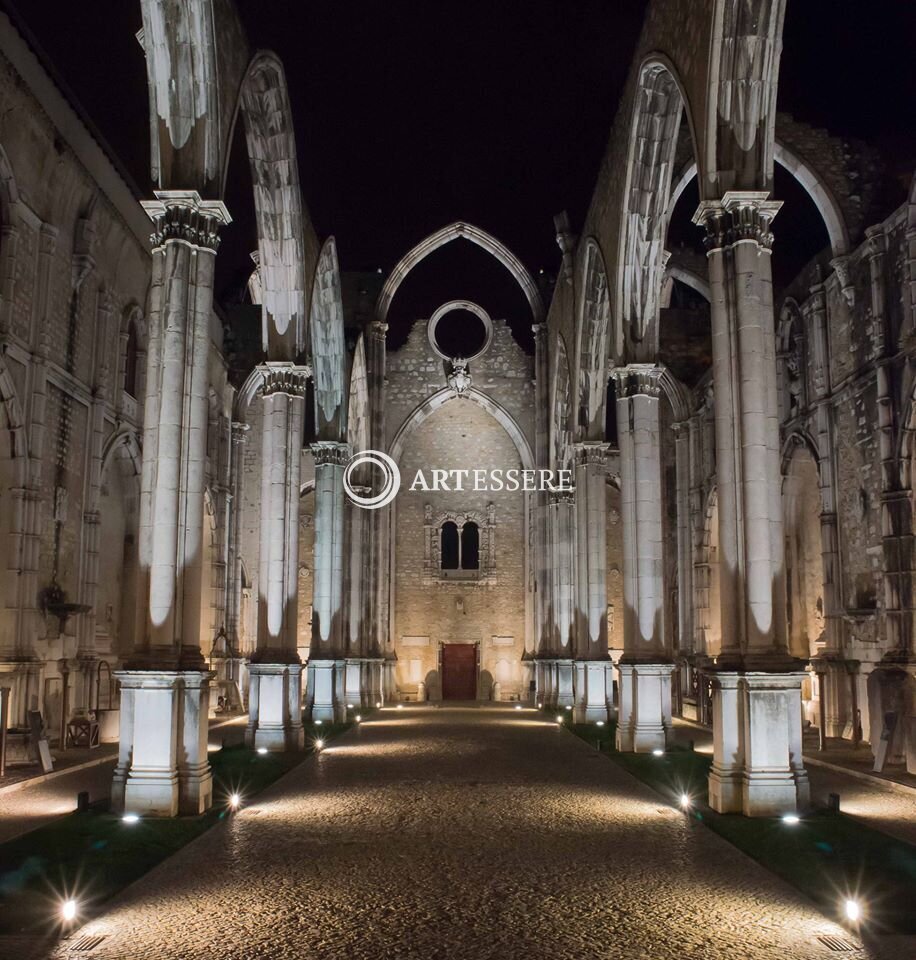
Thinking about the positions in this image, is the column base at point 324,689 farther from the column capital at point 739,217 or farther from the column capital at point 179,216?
the column capital at point 739,217

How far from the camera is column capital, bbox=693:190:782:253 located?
10750mm

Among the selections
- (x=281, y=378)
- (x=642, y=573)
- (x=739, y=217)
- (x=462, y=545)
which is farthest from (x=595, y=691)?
(x=462, y=545)

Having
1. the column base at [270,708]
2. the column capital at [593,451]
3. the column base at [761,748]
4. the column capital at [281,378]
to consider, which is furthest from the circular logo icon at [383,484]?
the column base at [761,748]

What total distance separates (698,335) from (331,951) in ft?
79.7

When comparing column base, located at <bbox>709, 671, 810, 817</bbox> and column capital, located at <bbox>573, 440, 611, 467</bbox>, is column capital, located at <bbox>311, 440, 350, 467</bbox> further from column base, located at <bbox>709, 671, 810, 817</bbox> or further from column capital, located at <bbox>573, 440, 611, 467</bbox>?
column base, located at <bbox>709, 671, 810, 817</bbox>

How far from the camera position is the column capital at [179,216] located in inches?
432

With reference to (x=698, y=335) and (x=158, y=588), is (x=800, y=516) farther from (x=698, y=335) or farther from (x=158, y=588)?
(x=158, y=588)

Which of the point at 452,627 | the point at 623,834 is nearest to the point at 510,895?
the point at 623,834

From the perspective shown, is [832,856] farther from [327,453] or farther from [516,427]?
[516,427]

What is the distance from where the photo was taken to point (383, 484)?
107ft

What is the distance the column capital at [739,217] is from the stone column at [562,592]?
1613 centimetres

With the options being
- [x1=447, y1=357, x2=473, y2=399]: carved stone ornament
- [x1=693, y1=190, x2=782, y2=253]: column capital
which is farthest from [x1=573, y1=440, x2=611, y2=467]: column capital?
[x1=447, y1=357, x2=473, y2=399]: carved stone ornament

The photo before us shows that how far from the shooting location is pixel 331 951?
5480mm

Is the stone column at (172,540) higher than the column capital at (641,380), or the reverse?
the column capital at (641,380)
